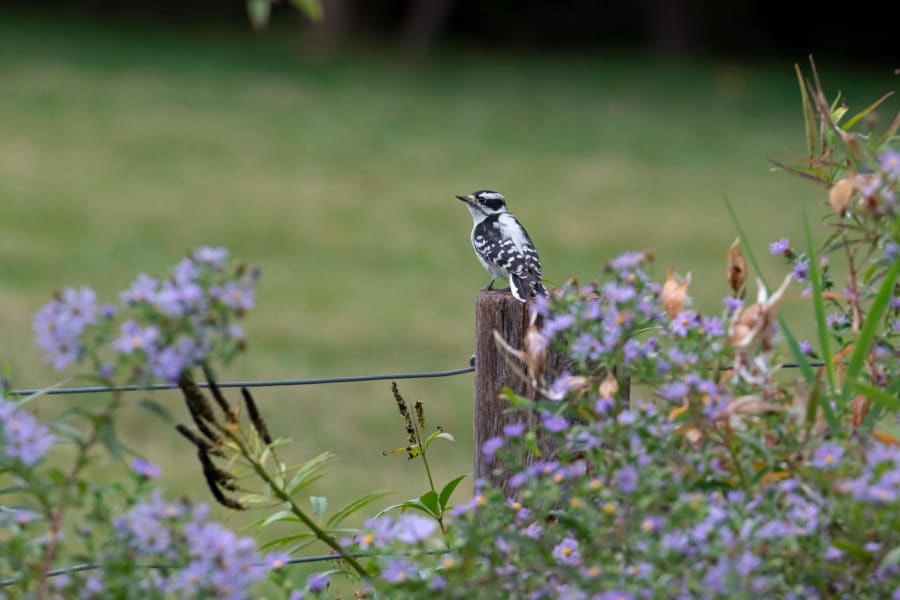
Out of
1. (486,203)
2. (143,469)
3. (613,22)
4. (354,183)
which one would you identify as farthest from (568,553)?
(613,22)

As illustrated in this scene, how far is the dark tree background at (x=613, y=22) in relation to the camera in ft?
77.4

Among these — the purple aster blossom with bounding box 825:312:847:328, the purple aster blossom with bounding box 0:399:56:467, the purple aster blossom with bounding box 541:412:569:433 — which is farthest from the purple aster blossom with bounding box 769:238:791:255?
the purple aster blossom with bounding box 0:399:56:467

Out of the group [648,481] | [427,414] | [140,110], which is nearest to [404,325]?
[427,414]

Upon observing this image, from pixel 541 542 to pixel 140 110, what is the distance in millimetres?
16898

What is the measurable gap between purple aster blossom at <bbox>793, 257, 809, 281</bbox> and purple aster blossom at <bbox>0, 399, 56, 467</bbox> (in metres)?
1.40

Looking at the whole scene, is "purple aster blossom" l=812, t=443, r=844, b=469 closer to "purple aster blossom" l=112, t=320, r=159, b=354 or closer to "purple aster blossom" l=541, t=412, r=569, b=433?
"purple aster blossom" l=541, t=412, r=569, b=433

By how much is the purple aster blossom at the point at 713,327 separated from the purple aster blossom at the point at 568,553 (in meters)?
0.40

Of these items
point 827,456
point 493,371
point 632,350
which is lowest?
point 827,456

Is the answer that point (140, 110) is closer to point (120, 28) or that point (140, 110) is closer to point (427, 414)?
point (120, 28)

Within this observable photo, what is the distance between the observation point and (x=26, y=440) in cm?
177

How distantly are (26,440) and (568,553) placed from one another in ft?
2.72

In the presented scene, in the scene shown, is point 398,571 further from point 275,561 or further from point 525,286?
point 525,286

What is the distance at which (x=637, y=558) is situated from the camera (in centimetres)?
190

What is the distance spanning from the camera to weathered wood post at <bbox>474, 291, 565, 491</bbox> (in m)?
2.84
